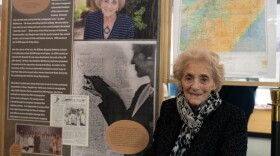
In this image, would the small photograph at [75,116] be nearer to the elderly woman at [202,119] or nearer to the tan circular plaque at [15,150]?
the tan circular plaque at [15,150]

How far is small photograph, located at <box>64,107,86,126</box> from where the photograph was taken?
1.78 m

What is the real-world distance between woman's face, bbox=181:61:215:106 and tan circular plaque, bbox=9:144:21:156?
115 centimetres

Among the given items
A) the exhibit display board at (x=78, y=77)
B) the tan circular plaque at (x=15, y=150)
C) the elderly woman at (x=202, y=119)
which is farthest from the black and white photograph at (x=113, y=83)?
the tan circular plaque at (x=15, y=150)

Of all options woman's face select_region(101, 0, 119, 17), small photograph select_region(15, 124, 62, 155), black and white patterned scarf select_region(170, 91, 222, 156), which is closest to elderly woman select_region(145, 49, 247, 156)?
black and white patterned scarf select_region(170, 91, 222, 156)

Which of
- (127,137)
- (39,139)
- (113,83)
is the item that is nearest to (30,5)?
(113,83)

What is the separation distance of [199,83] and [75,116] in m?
0.79

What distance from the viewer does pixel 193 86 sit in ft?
4.53

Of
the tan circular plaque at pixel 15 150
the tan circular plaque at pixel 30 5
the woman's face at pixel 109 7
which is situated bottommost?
the tan circular plaque at pixel 15 150

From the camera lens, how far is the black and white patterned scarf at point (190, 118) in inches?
54.3

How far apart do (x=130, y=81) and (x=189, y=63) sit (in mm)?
398

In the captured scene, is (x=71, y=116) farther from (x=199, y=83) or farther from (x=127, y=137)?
(x=199, y=83)

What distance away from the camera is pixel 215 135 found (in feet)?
4.48

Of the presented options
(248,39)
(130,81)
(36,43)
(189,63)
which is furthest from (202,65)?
(36,43)

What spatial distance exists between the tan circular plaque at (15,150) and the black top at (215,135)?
940 mm
